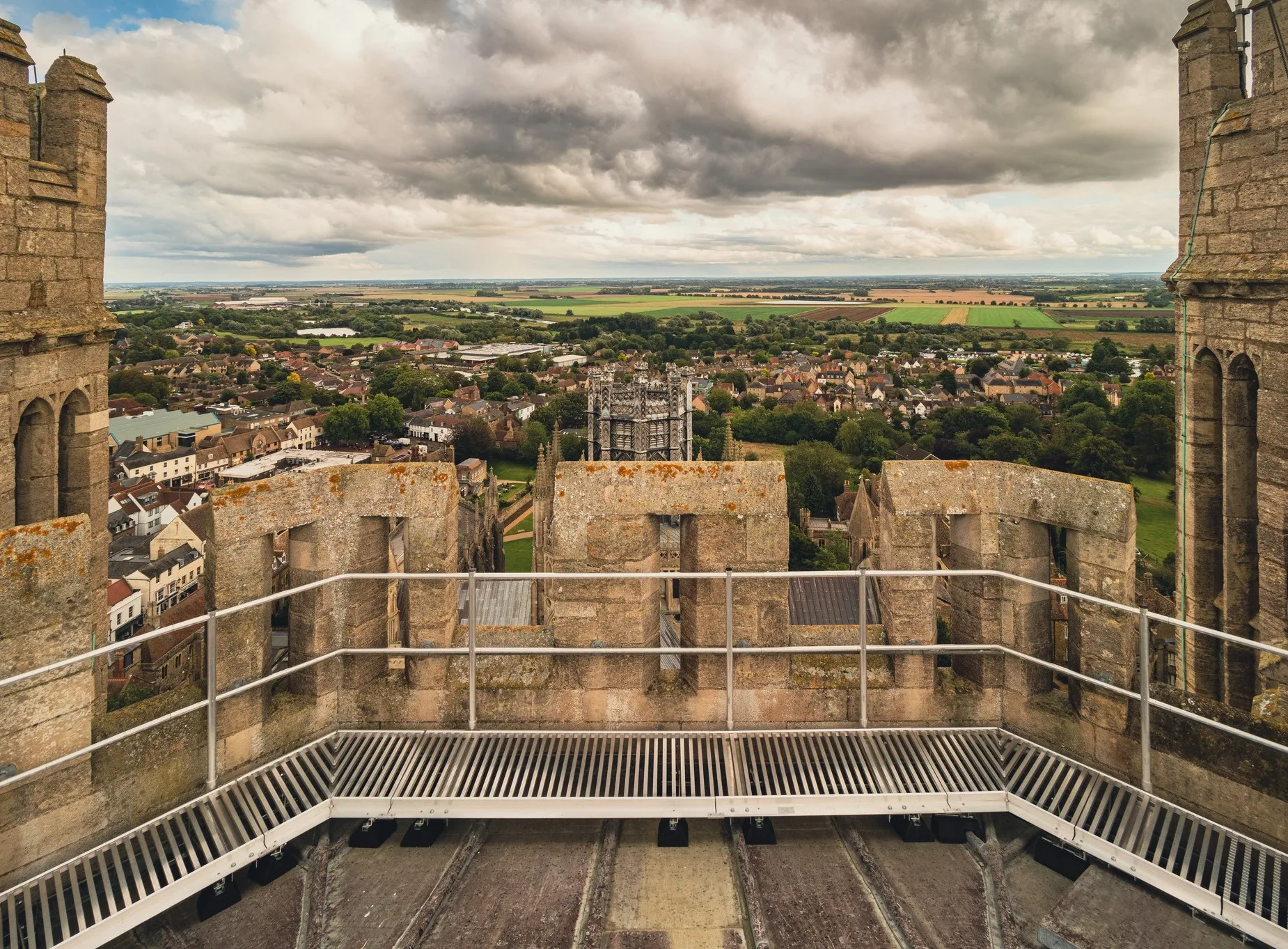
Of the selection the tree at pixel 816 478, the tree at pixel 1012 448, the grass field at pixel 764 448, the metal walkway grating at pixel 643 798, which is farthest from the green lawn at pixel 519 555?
the tree at pixel 1012 448

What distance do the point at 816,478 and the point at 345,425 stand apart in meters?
64.9

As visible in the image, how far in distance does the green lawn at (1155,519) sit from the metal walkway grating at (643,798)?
169ft

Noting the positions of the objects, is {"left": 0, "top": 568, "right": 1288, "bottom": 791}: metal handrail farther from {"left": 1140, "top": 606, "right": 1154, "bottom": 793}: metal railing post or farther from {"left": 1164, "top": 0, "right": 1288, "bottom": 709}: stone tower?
{"left": 1164, "top": 0, "right": 1288, "bottom": 709}: stone tower

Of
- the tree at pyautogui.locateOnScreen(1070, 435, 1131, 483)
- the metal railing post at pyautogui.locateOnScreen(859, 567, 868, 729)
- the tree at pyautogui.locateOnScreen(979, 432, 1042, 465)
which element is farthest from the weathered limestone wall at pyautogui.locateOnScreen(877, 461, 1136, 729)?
the tree at pyautogui.locateOnScreen(979, 432, 1042, 465)

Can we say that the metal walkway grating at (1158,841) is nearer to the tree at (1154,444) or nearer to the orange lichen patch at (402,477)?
the orange lichen patch at (402,477)

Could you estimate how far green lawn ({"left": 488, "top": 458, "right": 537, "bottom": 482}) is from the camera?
90312 mm

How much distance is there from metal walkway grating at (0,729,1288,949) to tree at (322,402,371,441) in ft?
356

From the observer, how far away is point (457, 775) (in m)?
5.29

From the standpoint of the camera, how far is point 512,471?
313 ft

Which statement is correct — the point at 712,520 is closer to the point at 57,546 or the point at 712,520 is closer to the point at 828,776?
the point at 828,776

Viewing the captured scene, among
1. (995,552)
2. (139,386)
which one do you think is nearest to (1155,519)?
(995,552)

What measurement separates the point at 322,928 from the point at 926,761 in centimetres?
392

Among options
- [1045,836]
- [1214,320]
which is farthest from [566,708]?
[1214,320]

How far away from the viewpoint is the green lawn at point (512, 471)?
90312mm
